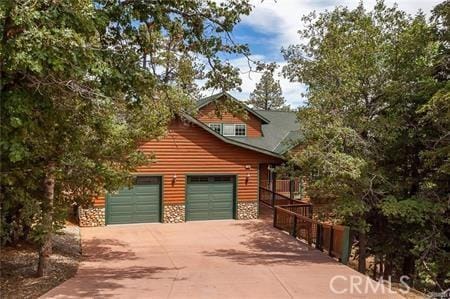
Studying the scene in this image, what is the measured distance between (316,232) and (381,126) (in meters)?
3.87

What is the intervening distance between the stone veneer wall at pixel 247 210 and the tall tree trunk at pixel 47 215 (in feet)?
34.3

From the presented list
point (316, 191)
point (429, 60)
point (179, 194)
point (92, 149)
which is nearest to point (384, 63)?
point (429, 60)

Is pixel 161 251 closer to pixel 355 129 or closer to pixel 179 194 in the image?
pixel 179 194

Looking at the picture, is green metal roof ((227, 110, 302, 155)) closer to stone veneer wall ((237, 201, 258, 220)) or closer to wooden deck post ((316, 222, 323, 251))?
stone veneer wall ((237, 201, 258, 220))

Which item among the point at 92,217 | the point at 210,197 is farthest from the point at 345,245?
the point at 92,217

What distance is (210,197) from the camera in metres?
18.6

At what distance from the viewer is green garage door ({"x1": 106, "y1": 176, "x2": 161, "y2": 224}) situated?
17141mm

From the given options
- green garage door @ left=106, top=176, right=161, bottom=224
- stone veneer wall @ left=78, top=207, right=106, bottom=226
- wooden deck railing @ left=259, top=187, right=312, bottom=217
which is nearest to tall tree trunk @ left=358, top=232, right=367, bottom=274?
wooden deck railing @ left=259, top=187, right=312, bottom=217

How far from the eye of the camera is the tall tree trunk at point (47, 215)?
8023 millimetres

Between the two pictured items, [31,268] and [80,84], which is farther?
[31,268]

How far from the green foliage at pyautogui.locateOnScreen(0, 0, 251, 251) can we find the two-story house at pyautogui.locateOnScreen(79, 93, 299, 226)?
6481 mm

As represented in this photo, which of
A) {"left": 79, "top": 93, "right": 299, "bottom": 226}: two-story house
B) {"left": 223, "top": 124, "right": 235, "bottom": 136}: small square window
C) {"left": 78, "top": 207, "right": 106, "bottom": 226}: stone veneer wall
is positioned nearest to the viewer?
{"left": 78, "top": 207, "right": 106, "bottom": 226}: stone veneer wall

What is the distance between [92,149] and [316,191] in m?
6.18

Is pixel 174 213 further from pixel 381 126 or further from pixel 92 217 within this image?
pixel 381 126
